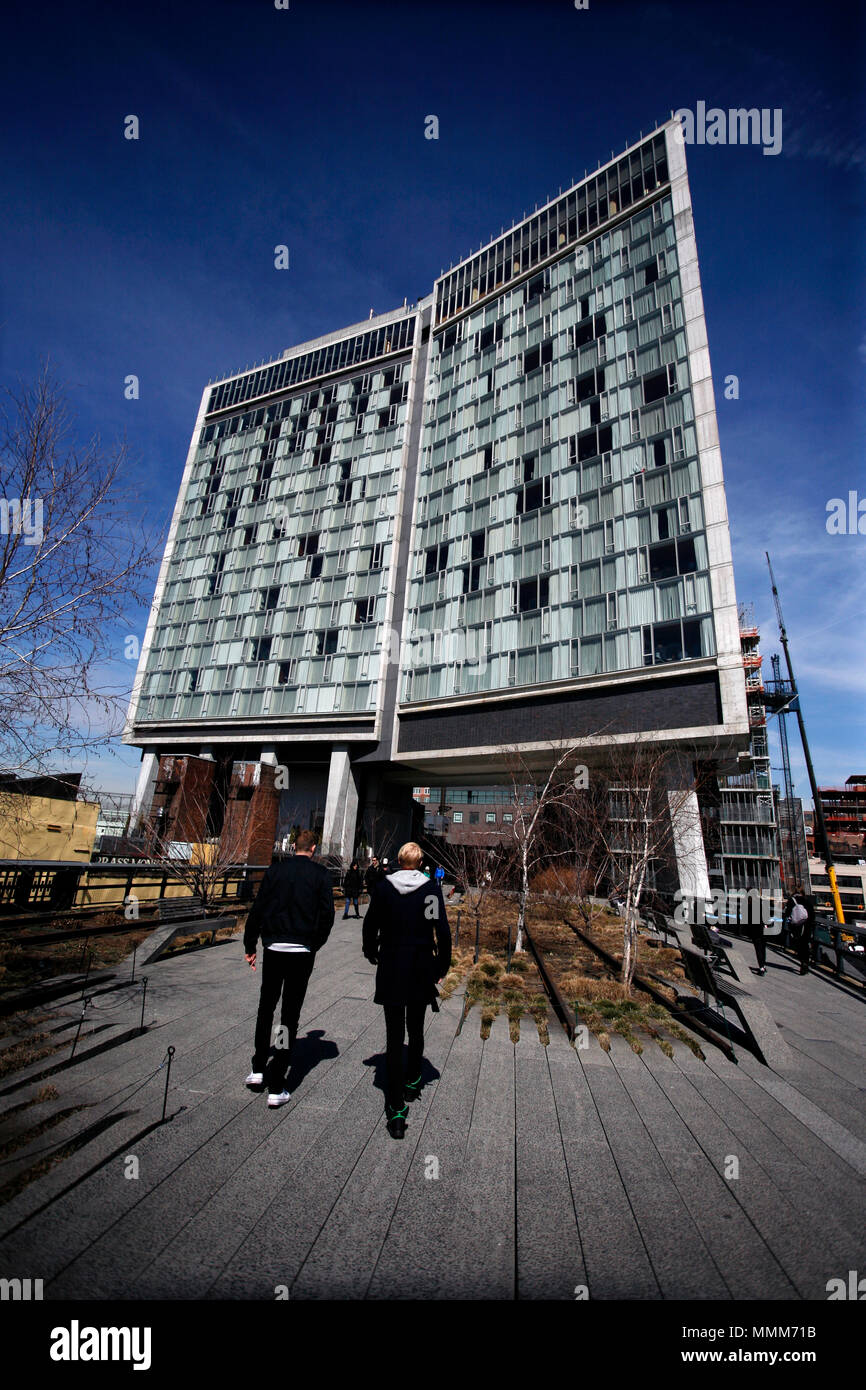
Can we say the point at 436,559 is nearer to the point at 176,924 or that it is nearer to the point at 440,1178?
the point at 176,924

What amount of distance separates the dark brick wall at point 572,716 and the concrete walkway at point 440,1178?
1949 centimetres

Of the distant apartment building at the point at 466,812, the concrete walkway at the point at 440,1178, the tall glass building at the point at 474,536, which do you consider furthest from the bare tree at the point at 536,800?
the distant apartment building at the point at 466,812

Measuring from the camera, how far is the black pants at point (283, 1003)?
4.56 m

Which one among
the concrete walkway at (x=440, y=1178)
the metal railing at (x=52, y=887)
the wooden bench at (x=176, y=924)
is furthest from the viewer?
the metal railing at (x=52, y=887)

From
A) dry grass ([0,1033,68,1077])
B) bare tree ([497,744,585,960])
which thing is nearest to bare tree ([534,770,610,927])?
bare tree ([497,744,585,960])

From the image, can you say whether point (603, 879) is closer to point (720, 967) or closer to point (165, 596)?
point (720, 967)

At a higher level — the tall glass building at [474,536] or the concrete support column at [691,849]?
the tall glass building at [474,536]

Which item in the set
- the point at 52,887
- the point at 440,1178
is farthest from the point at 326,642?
the point at 440,1178

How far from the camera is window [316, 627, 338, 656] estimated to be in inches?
1522

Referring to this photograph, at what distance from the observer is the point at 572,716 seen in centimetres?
2761

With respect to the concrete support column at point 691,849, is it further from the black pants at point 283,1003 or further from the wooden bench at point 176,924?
the black pants at point 283,1003

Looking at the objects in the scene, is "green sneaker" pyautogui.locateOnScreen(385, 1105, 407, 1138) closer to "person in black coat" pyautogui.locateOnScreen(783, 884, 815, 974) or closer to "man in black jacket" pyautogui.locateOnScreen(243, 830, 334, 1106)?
"man in black jacket" pyautogui.locateOnScreen(243, 830, 334, 1106)

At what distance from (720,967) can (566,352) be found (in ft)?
117
